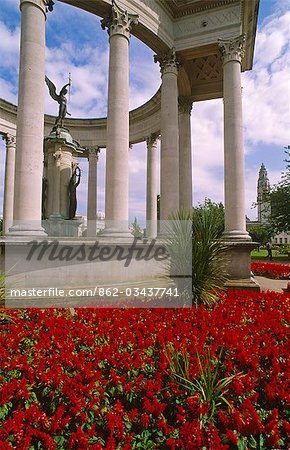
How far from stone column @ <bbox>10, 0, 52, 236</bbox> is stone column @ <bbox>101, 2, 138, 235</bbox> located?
4564 mm

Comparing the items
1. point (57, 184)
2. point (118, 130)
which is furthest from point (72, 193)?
point (118, 130)

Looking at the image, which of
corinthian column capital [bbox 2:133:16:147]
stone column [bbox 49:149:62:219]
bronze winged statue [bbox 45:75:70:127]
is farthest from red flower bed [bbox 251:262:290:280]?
corinthian column capital [bbox 2:133:16:147]

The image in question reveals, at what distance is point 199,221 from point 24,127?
1048cm

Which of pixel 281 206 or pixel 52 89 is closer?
pixel 52 89

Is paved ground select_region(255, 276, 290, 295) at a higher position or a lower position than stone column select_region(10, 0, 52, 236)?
lower

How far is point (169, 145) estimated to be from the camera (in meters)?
24.1

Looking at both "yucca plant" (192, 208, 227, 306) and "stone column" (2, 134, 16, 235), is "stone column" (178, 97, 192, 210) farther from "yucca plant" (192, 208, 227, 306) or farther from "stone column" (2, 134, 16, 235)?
"stone column" (2, 134, 16, 235)

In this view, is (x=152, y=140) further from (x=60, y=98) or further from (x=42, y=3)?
(x=42, y=3)

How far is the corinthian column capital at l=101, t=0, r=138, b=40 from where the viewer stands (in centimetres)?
1986

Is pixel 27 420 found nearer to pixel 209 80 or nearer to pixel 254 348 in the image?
pixel 254 348

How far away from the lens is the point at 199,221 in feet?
43.5

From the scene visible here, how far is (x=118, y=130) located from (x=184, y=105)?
1493cm

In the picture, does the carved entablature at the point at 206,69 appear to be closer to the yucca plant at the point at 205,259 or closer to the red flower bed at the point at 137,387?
the yucca plant at the point at 205,259

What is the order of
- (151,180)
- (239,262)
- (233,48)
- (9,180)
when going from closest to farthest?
(239,262)
(233,48)
(9,180)
(151,180)
